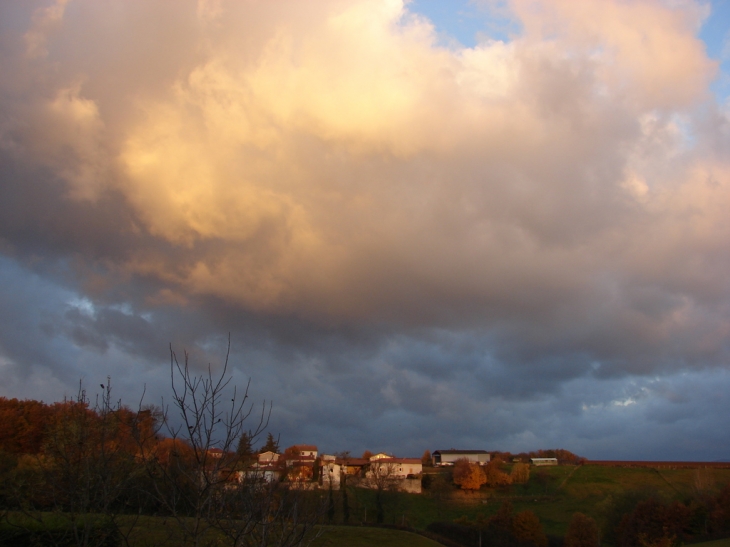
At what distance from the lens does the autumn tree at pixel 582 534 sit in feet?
212

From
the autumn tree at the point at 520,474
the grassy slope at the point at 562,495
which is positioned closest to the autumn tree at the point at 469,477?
the grassy slope at the point at 562,495

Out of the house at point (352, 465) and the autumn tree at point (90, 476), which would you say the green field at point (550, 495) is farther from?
the autumn tree at point (90, 476)

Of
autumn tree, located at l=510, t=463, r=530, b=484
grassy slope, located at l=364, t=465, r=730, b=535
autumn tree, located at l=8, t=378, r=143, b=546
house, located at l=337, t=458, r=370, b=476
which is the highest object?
autumn tree, located at l=8, t=378, r=143, b=546

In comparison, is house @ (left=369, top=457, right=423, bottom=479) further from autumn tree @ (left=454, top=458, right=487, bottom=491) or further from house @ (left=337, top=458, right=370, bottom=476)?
autumn tree @ (left=454, top=458, right=487, bottom=491)

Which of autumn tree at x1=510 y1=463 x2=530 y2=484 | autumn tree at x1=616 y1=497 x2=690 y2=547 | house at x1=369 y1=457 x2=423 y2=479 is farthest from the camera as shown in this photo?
autumn tree at x1=510 y1=463 x2=530 y2=484

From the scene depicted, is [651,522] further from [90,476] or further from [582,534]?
[90,476]

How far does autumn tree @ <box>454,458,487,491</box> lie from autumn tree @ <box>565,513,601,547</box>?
46291 mm

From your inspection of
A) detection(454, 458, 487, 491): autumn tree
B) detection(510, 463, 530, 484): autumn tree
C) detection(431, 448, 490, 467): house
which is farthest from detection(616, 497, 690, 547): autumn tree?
detection(431, 448, 490, 467): house

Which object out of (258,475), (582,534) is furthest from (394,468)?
(258,475)

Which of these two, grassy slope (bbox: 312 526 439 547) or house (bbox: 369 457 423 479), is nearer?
grassy slope (bbox: 312 526 439 547)

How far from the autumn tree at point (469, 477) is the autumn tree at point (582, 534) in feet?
152

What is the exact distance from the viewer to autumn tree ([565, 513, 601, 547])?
64.5 m

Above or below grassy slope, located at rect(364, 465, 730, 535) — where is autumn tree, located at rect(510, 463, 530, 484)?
above

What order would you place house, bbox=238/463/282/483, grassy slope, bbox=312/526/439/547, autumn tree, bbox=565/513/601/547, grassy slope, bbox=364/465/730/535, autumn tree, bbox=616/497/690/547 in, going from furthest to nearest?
grassy slope, bbox=364/465/730/535
autumn tree, bbox=616/497/690/547
autumn tree, bbox=565/513/601/547
grassy slope, bbox=312/526/439/547
house, bbox=238/463/282/483
